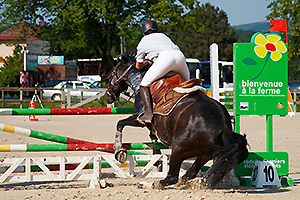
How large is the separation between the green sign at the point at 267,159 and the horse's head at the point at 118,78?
1.98 meters

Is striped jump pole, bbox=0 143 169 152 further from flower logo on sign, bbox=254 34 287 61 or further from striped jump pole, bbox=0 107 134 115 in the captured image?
flower logo on sign, bbox=254 34 287 61

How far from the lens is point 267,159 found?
213 inches

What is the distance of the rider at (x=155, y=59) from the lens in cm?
476

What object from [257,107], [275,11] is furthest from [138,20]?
[257,107]

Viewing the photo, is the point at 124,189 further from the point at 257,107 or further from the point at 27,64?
the point at 27,64

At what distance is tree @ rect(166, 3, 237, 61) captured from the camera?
192 feet

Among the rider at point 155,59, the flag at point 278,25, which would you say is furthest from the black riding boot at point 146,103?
the flag at point 278,25

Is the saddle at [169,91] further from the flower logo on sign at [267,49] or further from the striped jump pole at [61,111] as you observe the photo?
the flower logo on sign at [267,49]

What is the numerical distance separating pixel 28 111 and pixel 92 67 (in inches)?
1302

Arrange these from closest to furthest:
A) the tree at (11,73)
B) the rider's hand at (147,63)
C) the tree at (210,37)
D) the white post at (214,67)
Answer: the rider's hand at (147,63), the white post at (214,67), the tree at (11,73), the tree at (210,37)

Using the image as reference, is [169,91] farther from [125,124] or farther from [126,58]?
[126,58]

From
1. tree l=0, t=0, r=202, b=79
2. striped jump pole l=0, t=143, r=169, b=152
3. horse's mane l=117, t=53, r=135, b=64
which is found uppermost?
tree l=0, t=0, r=202, b=79

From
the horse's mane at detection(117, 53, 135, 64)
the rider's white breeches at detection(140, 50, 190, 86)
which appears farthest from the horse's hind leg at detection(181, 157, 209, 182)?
the horse's mane at detection(117, 53, 135, 64)

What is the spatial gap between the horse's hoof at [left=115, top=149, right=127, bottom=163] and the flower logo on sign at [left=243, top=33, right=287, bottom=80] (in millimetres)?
2094
